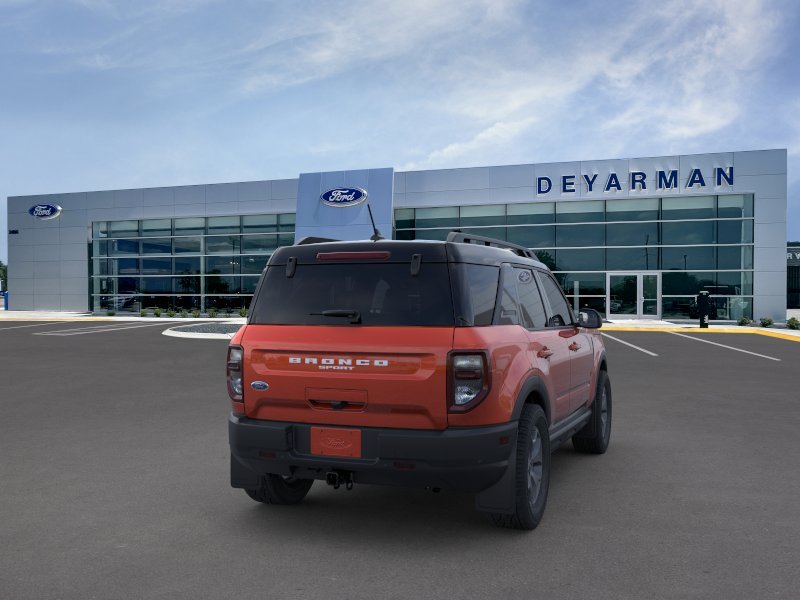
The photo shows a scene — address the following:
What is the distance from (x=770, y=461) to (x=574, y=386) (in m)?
2.13

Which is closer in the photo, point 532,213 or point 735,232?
point 735,232

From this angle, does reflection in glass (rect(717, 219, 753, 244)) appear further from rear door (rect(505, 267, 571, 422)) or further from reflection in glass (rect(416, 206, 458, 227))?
rear door (rect(505, 267, 571, 422))

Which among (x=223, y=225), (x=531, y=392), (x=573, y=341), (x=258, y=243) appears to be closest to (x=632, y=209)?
(x=258, y=243)

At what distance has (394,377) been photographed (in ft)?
13.4

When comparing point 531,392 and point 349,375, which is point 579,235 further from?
point 349,375

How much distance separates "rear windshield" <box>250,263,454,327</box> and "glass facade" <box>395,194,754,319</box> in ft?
91.6

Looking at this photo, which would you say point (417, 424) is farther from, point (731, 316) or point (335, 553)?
point (731, 316)

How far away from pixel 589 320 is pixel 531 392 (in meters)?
1.67

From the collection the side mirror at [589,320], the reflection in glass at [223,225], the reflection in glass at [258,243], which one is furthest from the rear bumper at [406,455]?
the reflection in glass at [223,225]

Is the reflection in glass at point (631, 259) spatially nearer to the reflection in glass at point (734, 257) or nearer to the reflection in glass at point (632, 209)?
the reflection in glass at point (632, 209)

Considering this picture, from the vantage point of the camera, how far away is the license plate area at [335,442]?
13.7ft

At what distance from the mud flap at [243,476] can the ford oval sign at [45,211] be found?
42.0 metres

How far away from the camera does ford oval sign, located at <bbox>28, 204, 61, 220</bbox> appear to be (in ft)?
137

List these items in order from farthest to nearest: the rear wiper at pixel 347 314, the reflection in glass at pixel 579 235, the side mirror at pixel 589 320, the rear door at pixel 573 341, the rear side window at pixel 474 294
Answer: the reflection in glass at pixel 579 235, the side mirror at pixel 589 320, the rear door at pixel 573 341, the rear wiper at pixel 347 314, the rear side window at pixel 474 294
